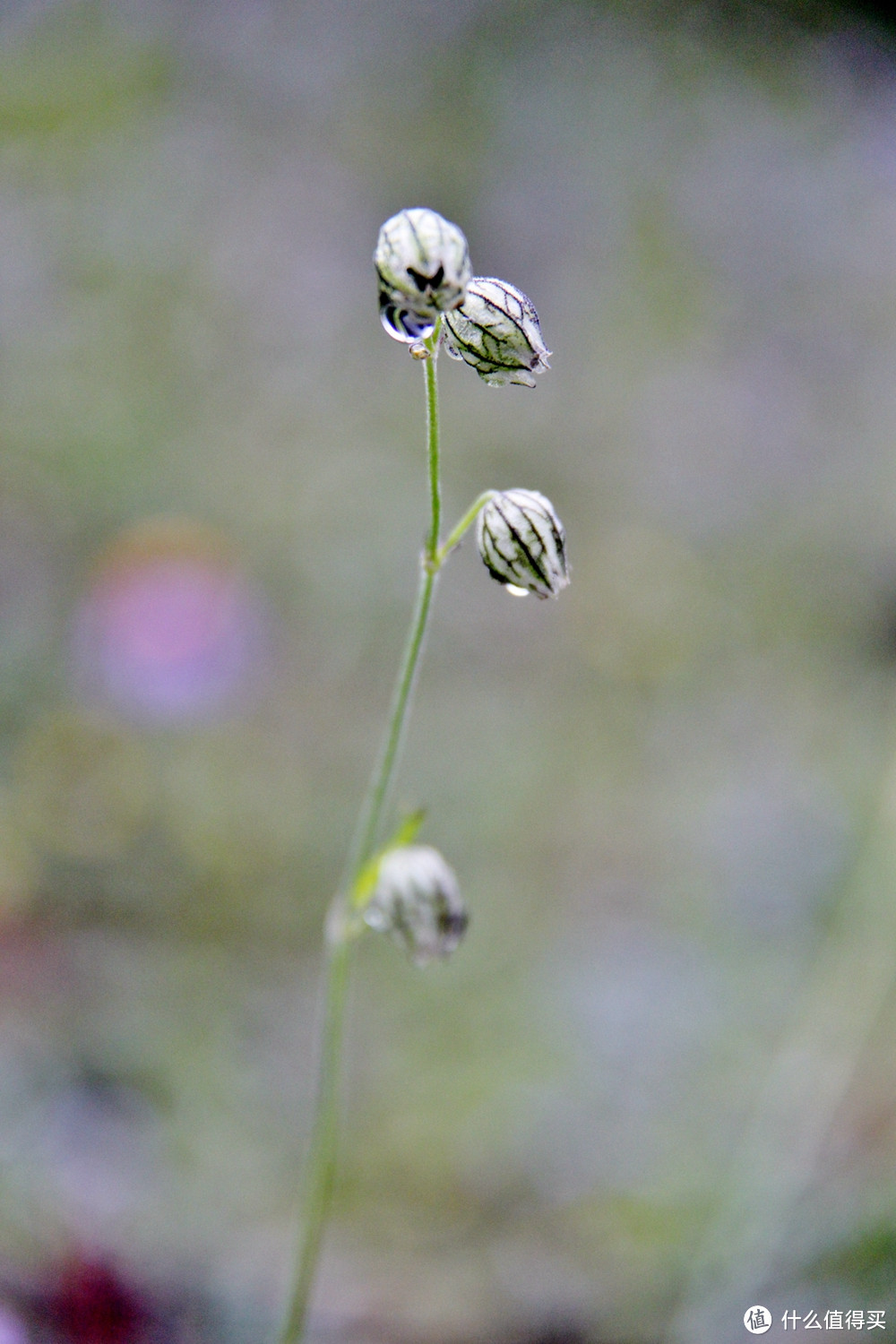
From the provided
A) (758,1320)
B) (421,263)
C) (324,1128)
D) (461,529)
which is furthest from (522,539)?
(758,1320)

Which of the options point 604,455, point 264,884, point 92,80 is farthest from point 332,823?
point 92,80

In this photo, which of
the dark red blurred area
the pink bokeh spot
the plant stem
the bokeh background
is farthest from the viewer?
the pink bokeh spot

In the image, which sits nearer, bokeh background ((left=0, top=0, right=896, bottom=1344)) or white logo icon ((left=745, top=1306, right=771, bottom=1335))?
white logo icon ((left=745, top=1306, right=771, bottom=1335))

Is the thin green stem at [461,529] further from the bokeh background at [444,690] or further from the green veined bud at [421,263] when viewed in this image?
the bokeh background at [444,690]

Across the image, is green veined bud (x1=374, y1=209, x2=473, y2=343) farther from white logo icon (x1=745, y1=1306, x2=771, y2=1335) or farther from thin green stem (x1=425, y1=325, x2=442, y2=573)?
white logo icon (x1=745, y1=1306, x2=771, y2=1335)

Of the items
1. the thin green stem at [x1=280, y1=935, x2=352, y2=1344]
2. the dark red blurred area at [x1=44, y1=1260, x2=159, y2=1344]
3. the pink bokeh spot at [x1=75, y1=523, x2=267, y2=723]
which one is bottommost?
the dark red blurred area at [x1=44, y1=1260, x2=159, y2=1344]

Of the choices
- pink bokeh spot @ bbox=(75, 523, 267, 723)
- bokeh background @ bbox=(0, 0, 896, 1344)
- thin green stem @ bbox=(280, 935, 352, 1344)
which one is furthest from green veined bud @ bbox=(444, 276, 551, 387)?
pink bokeh spot @ bbox=(75, 523, 267, 723)

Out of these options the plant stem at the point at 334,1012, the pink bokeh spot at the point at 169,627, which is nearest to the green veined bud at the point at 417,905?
the plant stem at the point at 334,1012

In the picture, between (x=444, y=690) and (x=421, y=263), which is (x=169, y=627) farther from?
(x=421, y=263)
